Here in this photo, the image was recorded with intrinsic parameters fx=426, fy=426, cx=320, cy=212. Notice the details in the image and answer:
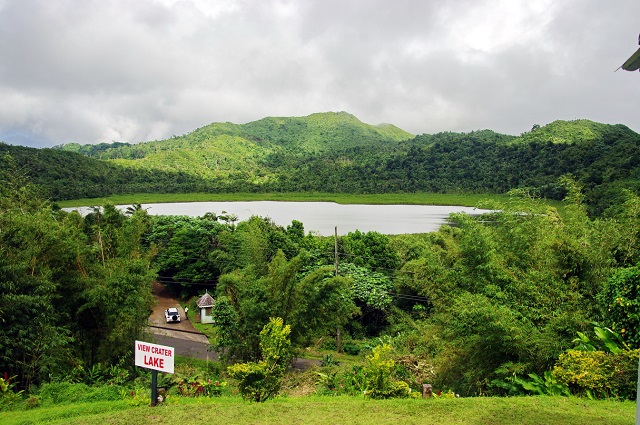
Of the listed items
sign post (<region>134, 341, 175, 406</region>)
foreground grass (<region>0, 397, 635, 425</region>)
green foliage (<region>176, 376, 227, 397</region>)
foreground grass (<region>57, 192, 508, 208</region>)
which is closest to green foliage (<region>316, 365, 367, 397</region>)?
foreground grass (<region>0, 397, 635, 425</region>)

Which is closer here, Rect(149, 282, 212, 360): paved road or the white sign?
the white sign

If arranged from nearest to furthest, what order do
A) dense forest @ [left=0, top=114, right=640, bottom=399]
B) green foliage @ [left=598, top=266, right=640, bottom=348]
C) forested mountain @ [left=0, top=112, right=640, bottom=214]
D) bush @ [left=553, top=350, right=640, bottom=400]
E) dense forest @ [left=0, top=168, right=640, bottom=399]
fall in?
bush @ [left=553, top=350, right=640, bottom=400] < green foliage @ [left=598, top=266, right=640, bottom=348] < dense forest @ [left=0, top=168, right=640, bottom=399] < dense forest @ [left=0, top=114, right=640, bottom=399] < forested mountain @ [left=0, top=112, right=640, bottom=214]

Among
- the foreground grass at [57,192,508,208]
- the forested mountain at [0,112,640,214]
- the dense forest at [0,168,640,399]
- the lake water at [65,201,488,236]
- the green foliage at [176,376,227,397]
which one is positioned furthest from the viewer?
the foreground grass at [57,192,508,208]

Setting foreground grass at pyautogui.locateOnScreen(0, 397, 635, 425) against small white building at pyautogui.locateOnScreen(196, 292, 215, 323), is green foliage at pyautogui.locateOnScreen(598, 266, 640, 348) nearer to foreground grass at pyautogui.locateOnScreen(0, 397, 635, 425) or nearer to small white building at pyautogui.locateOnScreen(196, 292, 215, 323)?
foreground grass at pyautogui.locateOnScreen(0, 397, 635, 425)

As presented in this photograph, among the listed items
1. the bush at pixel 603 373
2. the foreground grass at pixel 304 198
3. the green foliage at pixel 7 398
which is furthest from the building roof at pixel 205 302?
the foreground grass at pixel 304 198

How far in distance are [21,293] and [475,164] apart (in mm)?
77787

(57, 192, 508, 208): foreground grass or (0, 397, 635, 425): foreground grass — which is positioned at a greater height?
(57, 192, 508, 208): foreground grass

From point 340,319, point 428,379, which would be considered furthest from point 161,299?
point 428,379

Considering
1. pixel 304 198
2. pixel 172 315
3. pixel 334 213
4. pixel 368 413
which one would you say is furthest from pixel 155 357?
pixel 304 198

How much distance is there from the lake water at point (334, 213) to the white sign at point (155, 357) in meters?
30.5

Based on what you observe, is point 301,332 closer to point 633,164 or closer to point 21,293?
point 21,293

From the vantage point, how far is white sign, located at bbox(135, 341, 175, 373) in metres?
6.29

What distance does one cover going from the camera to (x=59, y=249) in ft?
38.3

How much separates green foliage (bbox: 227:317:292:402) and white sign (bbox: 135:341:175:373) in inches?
47.2
